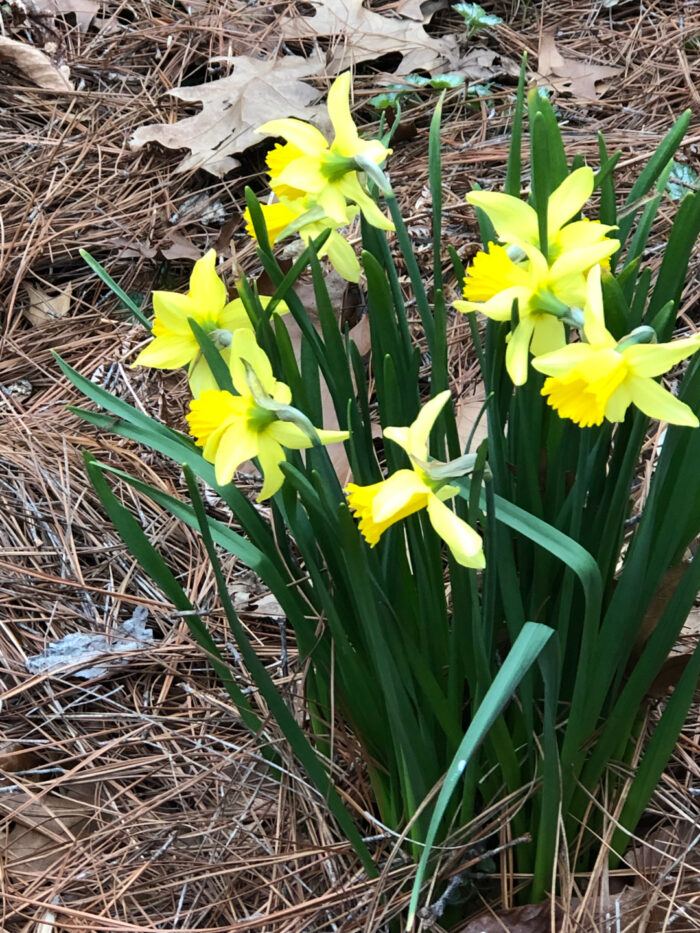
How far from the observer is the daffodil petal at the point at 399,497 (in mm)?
745

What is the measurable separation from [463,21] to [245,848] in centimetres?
273

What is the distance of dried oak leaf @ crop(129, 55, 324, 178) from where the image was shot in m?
2.46

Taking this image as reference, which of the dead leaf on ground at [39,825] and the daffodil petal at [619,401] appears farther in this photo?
the dead leaf on ground at [39,825]

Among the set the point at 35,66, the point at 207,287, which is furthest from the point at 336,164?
the point at 35,66

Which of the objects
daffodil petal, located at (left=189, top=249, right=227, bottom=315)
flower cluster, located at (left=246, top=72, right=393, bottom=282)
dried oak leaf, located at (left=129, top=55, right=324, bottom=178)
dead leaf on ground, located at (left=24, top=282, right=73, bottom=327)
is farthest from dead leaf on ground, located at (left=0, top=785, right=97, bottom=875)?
dried oak leaf, located at (left=129, top=55, right=324, bottom=178)

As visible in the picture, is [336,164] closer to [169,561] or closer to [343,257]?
[343,257]

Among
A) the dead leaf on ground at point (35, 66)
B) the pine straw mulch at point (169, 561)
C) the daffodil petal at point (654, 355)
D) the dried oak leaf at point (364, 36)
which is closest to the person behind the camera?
the daffodil petal at point (654, 355)

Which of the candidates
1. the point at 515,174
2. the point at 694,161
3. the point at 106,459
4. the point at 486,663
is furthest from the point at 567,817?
the point at 694,161

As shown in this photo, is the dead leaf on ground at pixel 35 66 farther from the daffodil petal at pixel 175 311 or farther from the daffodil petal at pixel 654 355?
the daffodil petal at pixel 654 355

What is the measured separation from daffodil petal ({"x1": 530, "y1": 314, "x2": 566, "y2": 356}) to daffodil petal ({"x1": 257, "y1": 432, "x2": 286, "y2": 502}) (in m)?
0.28

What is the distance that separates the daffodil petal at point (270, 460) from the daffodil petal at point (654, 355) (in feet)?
1.16

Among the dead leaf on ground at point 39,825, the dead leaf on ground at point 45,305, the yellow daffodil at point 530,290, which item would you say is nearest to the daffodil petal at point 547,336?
the yellow daffodil at point 530,290

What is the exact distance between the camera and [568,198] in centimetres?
84

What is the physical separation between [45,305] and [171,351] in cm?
158
